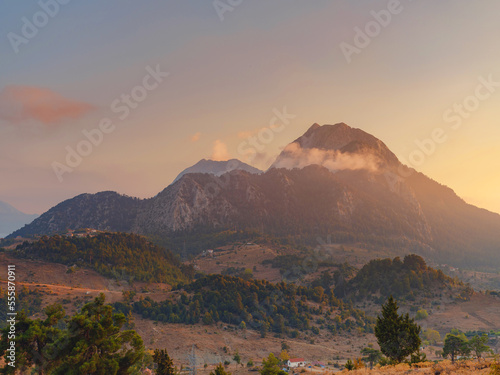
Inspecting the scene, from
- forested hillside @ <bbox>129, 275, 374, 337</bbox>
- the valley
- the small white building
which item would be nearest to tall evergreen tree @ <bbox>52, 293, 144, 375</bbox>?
the valley

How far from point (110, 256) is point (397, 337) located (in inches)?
5881

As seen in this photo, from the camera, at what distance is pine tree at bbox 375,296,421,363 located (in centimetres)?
3816

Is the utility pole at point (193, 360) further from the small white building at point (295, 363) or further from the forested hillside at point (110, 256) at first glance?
the forested hillside at point (110, 256)

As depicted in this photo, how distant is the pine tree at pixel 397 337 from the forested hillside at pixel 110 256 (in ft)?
431

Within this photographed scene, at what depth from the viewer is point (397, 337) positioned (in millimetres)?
38344

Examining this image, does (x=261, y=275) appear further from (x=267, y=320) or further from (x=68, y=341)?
(x=68, y=341)

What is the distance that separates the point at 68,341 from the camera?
95.9ft

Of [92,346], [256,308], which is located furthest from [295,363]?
[92,346]

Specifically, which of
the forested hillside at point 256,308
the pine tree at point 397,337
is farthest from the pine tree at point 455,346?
the forested hillside at point 256,308

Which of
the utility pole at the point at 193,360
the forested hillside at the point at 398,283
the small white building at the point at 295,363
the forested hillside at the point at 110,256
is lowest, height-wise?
the small white building at the point at 295,363

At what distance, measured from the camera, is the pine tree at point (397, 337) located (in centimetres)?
3816

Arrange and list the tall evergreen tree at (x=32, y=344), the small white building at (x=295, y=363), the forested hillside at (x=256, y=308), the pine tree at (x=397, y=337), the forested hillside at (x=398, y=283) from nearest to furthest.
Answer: the tall evergreen tree at (x=32, y=344) → the pine tree at (x=397, y=337) → the small white building at (x=295, y=363) → the forested hillside at (x=256, y=308) → the forested hillside at (x=398, y=283)

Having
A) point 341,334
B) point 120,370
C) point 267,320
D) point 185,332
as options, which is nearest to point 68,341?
point 120,370

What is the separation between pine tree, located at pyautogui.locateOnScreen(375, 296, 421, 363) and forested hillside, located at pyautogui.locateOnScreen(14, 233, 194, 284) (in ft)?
431
